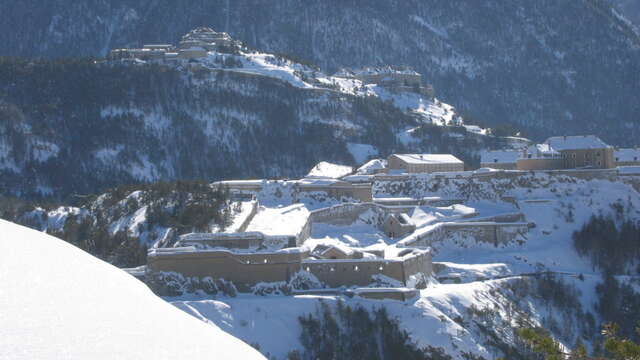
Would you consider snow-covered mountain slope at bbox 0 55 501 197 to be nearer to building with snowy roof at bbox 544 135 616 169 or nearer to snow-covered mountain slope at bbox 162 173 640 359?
building with snowy roof at bbox 544 135 616 169

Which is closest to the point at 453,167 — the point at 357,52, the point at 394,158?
the point at 394,158

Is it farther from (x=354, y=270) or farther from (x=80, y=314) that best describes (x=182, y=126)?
(x=80, y=314)

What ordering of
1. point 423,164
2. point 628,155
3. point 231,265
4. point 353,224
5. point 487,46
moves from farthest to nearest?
point 487,46 < point 628,155 < point 423,164 < point 353,224 < point 231,265

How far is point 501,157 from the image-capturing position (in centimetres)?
9006

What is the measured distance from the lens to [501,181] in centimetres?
8025

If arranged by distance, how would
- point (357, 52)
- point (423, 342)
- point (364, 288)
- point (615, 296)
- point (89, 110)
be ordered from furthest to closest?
1. point (357, 52)
2. point (89, 110)
3. point (615, 296)
4. point (364, 288)
5. point (423, 342)

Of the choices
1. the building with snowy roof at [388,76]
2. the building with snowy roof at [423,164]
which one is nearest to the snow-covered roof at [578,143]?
the building with snowy roof at [423,164]

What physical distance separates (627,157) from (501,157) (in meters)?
12.1

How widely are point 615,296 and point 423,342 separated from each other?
18.4 meters

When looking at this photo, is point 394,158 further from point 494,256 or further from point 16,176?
point 16,176

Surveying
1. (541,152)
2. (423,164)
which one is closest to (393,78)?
(423,164)

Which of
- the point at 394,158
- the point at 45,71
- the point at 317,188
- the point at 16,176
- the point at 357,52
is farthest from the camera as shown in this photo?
the point at 357,52

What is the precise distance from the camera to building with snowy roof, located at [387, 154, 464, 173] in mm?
87125

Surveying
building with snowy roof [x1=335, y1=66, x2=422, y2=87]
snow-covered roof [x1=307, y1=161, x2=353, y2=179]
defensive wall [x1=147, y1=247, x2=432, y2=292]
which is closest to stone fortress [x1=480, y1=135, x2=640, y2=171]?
snow-covered roof [x1=307, y1=161, x2=353, y2=179]
